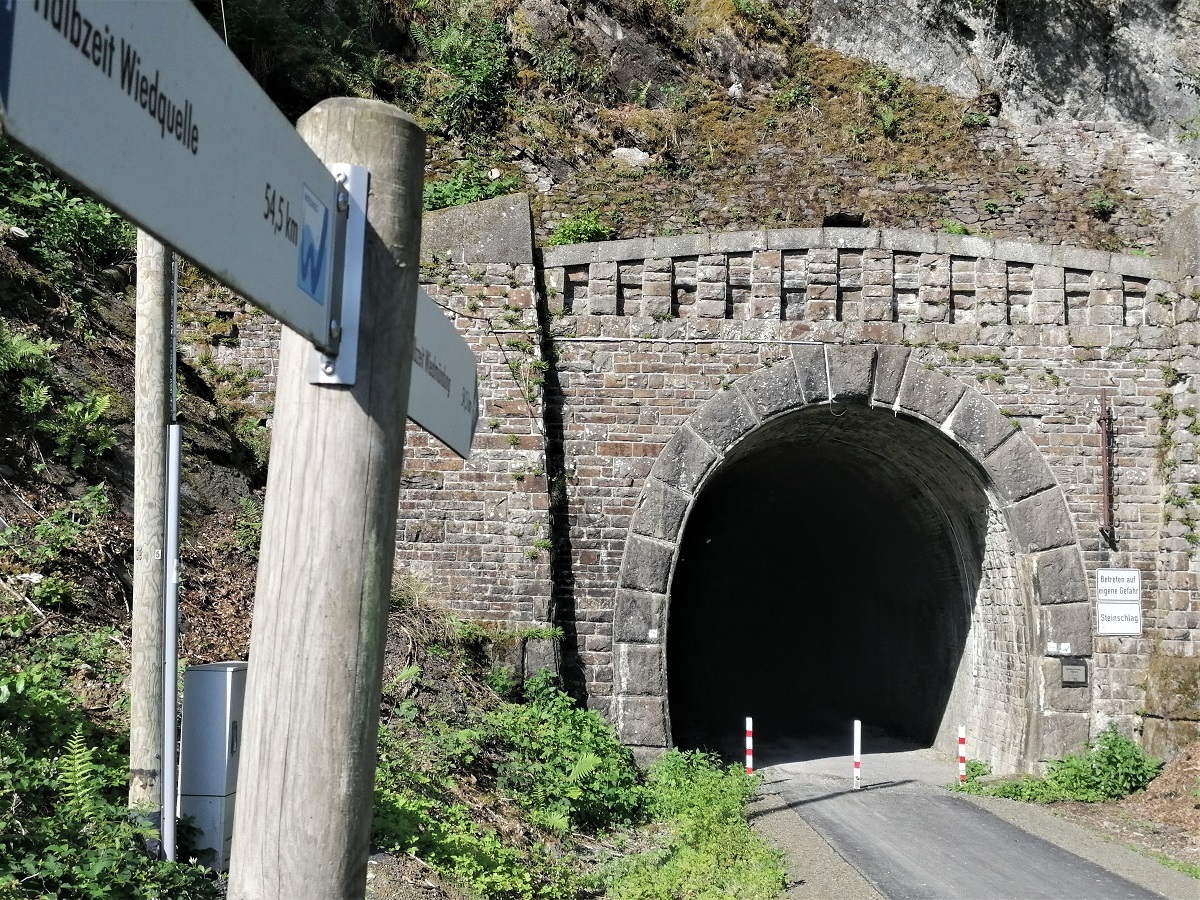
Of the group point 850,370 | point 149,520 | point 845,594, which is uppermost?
point 850,370

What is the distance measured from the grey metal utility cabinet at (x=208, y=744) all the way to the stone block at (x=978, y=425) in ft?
27.5

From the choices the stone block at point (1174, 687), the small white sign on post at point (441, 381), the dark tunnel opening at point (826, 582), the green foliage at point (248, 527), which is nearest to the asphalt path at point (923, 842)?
the stone block at point (1174, 687)

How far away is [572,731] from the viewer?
1007 centimetres

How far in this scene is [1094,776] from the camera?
10656 mm

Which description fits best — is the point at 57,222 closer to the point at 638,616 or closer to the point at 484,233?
the point at 484,233

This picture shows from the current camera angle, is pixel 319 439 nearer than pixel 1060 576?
Yes

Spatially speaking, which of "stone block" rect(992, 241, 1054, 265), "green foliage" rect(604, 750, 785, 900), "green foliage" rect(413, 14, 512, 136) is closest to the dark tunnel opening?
"stone block" rect(992, 241, 1054, 265)

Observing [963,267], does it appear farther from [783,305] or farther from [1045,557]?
[1045,557]

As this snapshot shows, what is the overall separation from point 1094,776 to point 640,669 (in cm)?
468

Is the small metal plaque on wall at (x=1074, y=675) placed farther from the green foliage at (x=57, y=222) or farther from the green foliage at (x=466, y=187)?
the green foliage at (x=57, y=222)

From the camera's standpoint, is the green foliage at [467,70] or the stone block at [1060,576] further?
the green foliage at [467,70]

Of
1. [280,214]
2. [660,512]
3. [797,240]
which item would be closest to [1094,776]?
[660,512]

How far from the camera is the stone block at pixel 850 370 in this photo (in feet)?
37.1

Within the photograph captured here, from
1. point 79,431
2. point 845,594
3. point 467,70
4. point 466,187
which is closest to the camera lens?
point 79,431
